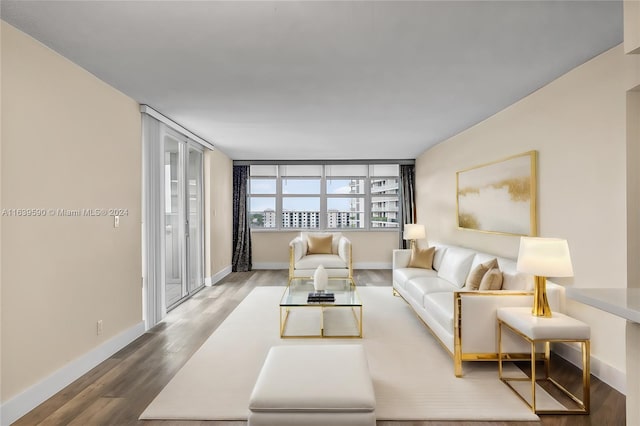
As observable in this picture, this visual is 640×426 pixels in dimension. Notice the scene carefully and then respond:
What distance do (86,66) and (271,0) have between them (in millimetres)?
1837

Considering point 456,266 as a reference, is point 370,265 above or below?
below

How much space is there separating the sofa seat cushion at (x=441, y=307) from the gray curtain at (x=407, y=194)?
428 cm

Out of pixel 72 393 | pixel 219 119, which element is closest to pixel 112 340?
pixel 72 393

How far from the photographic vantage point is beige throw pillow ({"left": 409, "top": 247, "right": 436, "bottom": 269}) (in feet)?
16.6

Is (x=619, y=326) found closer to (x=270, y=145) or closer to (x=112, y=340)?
(x=112, y=340)

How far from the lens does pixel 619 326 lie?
8.33ft

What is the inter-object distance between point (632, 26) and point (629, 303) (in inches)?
46.9

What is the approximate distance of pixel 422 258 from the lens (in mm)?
5082

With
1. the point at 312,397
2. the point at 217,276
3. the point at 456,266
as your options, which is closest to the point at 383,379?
the point at 312,397

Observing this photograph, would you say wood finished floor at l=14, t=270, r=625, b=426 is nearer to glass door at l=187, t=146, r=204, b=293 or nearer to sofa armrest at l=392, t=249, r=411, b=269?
glass door at l=187, t=146, r=204, b=293

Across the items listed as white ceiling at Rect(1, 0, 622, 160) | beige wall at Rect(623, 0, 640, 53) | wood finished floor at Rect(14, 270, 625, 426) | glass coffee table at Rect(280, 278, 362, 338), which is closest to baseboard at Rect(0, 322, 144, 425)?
wood finished floor at Rect(14, 270, 625, 426)

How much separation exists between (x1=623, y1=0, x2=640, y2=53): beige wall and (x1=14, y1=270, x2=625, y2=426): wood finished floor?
6.99 feet

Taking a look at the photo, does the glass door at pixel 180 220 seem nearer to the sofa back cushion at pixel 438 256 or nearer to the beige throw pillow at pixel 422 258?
the beige throw pillow at pixel 422 258

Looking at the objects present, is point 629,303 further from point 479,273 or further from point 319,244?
point 319,244
